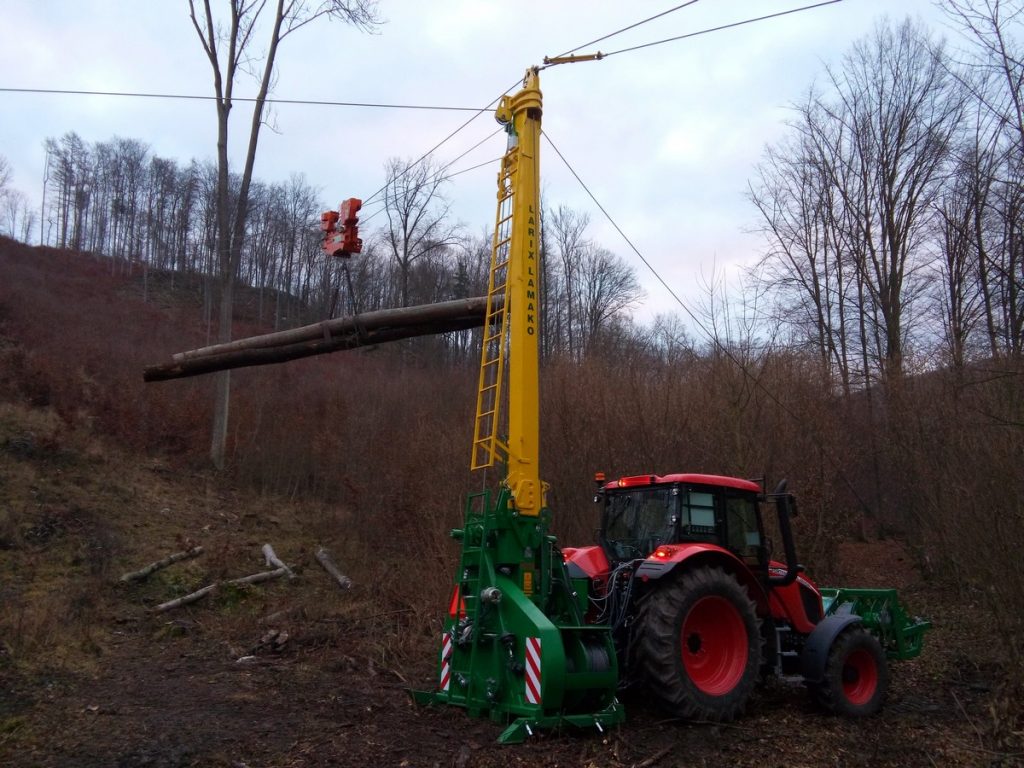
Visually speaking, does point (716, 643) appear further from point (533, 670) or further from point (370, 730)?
point (370, 730)

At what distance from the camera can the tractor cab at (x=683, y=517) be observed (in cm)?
759

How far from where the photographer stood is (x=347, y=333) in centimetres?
1045

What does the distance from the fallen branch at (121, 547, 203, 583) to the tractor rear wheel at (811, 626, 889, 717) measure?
1003 centimetres

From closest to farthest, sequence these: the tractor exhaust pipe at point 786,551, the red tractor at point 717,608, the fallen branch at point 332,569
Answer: the red tractor at point 717,608
the tractor exhaust pipe at point 786,551
the fallen branch at point 332,569

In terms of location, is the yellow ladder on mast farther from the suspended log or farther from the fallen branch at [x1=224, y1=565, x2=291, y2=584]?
the fallen branch at [x1=224, y1=565, x2=291, y2=584]

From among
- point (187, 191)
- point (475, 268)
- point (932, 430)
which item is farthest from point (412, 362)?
point (187, 191)

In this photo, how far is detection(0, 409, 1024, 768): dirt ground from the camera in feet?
20.2

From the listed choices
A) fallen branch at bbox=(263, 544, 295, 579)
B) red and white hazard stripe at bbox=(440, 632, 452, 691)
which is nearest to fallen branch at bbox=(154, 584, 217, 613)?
fallen branch at bbox=(263, 544, 295, 579)

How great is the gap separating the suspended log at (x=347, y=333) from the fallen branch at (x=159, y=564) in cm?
354

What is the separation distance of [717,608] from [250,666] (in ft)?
18.5

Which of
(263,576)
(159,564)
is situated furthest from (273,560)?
(159,564)

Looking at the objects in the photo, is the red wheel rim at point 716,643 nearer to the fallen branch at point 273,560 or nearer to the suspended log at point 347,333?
the suspended log at point 347,333

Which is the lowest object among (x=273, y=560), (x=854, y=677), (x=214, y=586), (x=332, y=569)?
(x=854, y=677)

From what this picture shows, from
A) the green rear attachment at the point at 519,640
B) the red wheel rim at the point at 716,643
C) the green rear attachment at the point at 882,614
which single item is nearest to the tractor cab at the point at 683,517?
the red wheel rim at the point at 716,643
